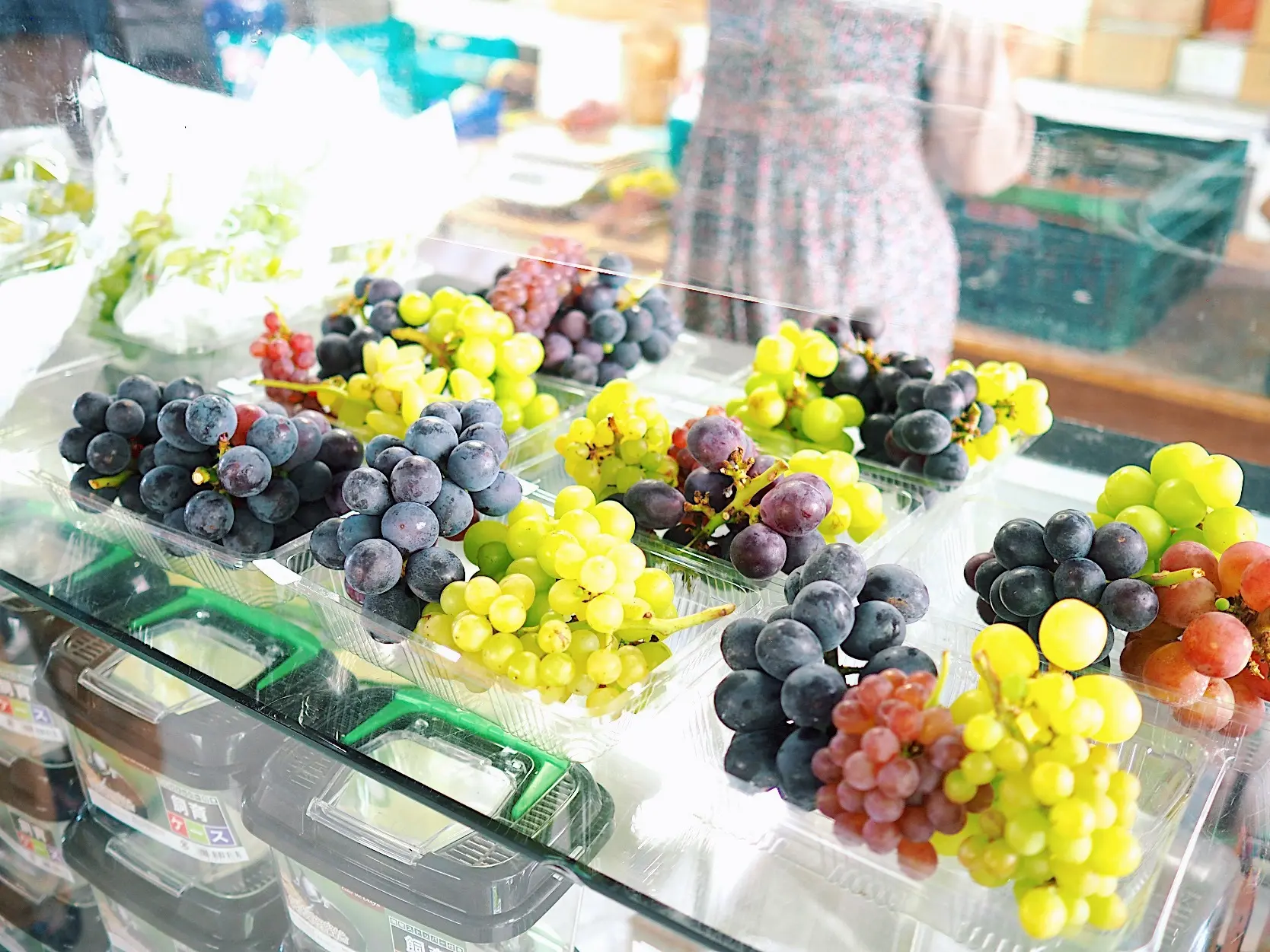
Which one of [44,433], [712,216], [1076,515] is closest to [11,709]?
[44,433]

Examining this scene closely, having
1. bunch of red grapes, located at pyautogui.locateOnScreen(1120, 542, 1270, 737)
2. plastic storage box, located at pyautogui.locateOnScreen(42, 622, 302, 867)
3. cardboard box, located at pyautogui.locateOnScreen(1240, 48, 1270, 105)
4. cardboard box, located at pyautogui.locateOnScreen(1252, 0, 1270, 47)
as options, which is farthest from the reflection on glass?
cardboard box, located at pyautogui.locateOnScreen(1252, 0, 1270, 47)

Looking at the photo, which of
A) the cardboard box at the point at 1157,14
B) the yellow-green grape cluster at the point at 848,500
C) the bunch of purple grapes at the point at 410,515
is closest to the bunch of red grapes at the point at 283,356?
the bunch of purple grapes at the point at 410,515

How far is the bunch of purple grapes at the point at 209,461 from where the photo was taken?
3.03 ft

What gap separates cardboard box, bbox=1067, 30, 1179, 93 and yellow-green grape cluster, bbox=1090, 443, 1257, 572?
803mm

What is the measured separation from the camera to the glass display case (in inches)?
26.0

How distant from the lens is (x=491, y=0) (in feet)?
4.00

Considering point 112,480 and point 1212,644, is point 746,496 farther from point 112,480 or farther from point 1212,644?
point 112,480

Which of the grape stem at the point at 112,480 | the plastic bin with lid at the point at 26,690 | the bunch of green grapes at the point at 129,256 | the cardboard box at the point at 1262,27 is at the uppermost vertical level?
the cardboard box at the point at 1262,27

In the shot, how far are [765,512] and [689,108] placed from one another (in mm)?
1191

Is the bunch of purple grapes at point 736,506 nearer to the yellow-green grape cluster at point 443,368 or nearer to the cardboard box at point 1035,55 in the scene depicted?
the yellow-green grape cluster at point 443,368

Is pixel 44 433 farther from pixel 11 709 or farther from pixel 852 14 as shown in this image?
pixel 852 14

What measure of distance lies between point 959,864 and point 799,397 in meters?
0.64

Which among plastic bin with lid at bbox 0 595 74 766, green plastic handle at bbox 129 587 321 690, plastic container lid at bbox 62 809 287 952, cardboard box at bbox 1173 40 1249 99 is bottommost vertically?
plastic container lid at bbox 62 809 287 952

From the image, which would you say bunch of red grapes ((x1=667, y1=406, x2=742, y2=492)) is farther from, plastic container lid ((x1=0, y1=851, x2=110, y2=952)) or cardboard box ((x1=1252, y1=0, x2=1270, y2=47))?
cardboard box ((x1=1252, y1=0, x2=1270, y2=47))
